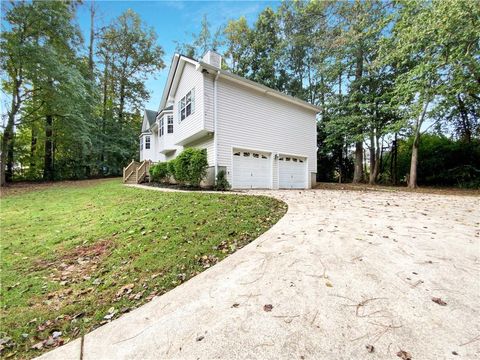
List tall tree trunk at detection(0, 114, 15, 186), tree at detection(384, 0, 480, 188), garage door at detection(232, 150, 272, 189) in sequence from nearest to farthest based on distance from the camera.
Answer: tree at detection(384, 0, 480, 188)
garage door at detection(232, 150, 272, 189)
tall tree trunk at detection(0, 114, 15, 186)

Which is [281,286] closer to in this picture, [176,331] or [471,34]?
[176,331]

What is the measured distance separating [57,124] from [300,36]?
22.0 m

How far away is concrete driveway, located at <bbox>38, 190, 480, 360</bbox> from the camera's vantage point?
1.78 m

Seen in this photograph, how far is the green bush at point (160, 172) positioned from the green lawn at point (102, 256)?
6646 millimetres

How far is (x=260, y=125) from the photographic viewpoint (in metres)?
12.5

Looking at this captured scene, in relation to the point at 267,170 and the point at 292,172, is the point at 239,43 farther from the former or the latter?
the point at 267,170

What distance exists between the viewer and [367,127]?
16.4 m

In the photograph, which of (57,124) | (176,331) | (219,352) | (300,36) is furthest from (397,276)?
(300,36)

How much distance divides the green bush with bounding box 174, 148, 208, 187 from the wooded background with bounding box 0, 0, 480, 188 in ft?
33.2

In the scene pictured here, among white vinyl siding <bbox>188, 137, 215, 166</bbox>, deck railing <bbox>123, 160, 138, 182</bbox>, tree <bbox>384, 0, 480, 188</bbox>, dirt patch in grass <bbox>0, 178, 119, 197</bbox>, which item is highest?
tree <bbox>384, 0, 480, 188</bbox>

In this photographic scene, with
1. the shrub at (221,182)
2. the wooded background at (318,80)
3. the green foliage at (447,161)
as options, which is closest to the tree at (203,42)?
the wooded background at (318,80)

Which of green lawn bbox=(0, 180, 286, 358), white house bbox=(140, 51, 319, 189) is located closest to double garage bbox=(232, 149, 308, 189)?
white house bbox=(140, 51, 319, 189)

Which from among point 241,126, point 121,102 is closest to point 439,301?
point 241,126

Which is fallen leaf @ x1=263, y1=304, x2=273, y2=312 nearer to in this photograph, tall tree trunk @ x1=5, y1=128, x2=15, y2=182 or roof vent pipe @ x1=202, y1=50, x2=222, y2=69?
roof vent pipe @ x1=202, y1=50, x2=222, y2=69
